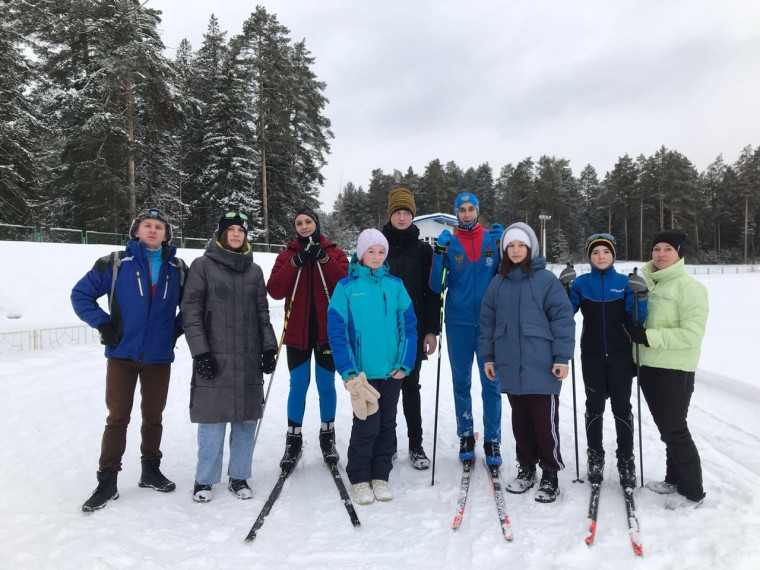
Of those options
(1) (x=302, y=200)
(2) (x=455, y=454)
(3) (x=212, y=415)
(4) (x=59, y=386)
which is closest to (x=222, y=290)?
(3) (x=212, y=415)

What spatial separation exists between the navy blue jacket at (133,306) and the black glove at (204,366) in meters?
0.42

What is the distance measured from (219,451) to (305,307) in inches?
51.9

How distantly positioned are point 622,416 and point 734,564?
3.63ft

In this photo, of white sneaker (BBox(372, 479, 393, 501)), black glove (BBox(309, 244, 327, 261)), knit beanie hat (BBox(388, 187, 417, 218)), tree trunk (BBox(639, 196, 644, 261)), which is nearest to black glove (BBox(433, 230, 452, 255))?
knit beanie hat (BBox(388, 187, 417, 218))

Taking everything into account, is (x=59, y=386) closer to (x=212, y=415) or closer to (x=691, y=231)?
(x=212, y=415)

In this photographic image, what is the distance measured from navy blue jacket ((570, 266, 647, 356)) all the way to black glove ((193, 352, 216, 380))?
2903mm

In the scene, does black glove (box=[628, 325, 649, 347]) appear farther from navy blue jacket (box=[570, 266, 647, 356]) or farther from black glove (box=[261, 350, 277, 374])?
black glove (box=[261, 350, 277, 374])

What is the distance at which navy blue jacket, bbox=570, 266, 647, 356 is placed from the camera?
331 cm

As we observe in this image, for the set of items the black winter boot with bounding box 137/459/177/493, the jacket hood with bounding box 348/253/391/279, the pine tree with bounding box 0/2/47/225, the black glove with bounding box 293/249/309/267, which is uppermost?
the pine tree with bounding box 0/2/47/225

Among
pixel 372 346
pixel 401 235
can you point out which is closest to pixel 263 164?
pixel 401 235

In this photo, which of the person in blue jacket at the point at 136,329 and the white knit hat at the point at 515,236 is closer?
the person in blue jacket at the point at 136,329

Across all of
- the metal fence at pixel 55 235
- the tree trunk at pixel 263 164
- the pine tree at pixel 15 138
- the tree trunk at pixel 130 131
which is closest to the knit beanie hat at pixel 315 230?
the metal fence at pixel 55 235

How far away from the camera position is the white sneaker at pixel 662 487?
324 centimetres

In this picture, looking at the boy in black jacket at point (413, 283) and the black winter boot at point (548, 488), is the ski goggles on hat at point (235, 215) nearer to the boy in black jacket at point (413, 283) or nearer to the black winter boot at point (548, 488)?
the boy in black jacket at point (413, 283)
